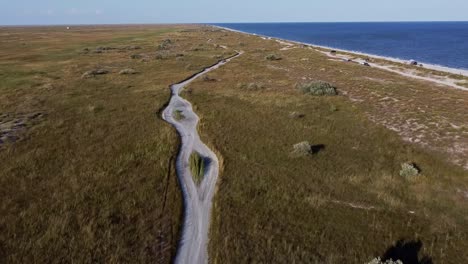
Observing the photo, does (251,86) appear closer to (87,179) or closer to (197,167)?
(197,167)

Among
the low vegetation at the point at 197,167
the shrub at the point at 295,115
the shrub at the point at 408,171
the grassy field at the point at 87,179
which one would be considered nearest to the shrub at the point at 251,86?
the grassy field at the point at 87,179

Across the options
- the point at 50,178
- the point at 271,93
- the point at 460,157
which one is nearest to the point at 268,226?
the point at 50,178

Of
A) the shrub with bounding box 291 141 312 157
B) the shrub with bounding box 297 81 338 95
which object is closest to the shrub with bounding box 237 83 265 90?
the shrub with bounding box 297 81 338 95

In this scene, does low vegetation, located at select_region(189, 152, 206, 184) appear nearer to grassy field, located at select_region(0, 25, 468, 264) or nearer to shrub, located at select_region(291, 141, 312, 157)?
grassy field, located at select_region(0, 25, 468, 264)

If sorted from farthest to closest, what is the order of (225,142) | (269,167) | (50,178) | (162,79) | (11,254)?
(162,79) → (225,142) → (269,167) → (50,178) → (11,254)

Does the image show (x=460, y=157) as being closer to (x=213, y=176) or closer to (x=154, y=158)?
(x=213, y=176)

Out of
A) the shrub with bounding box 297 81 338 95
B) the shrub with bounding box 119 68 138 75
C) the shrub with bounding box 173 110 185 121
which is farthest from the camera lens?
the shrub with bounding box 119 68 138 75
